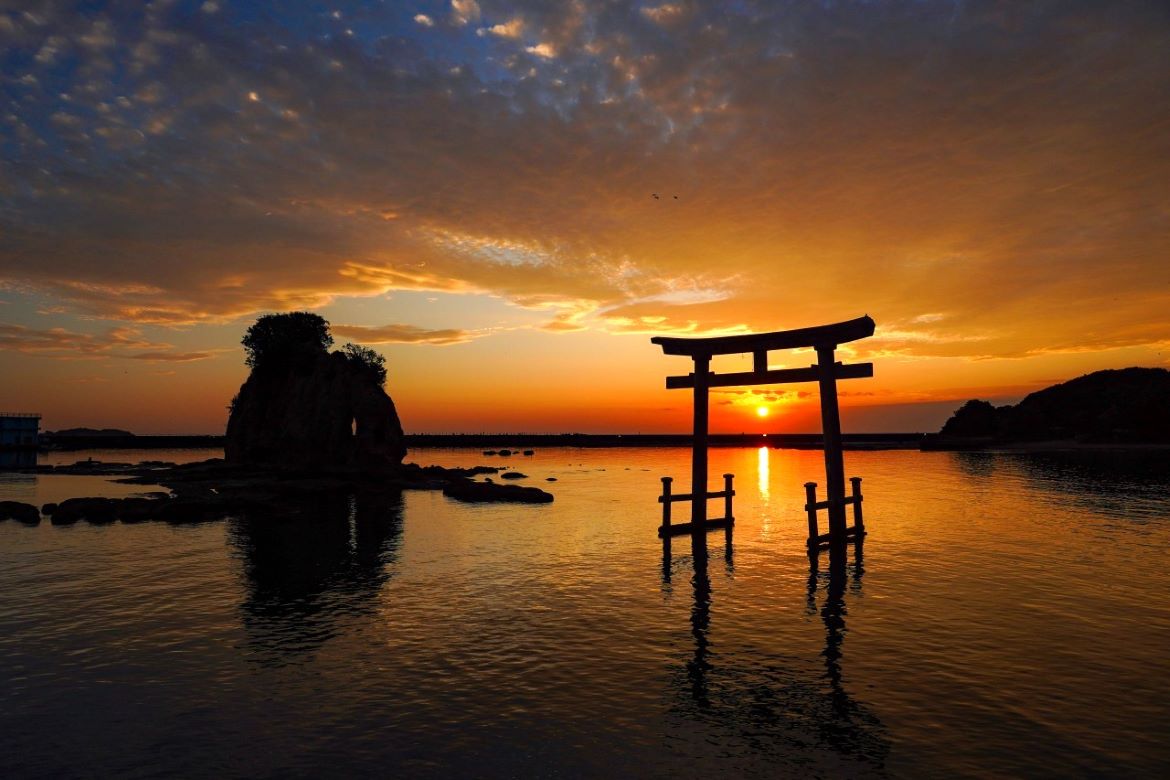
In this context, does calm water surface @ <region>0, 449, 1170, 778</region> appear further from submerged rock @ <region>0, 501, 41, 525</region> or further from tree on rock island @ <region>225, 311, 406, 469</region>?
tree on rock island @ <region>225, 311, 406, 469</region>

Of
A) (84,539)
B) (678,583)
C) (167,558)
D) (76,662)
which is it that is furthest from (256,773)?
(84,539)

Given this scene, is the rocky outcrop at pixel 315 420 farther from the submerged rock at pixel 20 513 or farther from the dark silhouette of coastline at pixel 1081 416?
the dark silhouette of coastline at pixel 1081 416

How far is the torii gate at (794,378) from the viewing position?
23.3 meters

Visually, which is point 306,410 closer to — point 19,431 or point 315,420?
point 315,420

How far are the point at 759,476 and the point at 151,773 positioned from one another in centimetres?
7042

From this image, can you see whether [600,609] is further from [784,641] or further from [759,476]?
[759,476]

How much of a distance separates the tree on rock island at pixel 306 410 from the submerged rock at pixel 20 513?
19958 millimetres

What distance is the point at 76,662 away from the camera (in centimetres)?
1253

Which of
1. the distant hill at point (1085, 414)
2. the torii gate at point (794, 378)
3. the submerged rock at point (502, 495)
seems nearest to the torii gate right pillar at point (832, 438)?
the torii gate at point (794, 378)

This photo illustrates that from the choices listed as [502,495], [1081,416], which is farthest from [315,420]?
[1081,416]

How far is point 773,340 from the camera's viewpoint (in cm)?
2505

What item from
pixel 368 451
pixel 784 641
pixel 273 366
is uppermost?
pixel 273 366

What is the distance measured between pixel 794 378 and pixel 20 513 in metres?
38.0

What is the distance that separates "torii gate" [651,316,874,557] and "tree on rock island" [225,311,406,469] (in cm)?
3476
